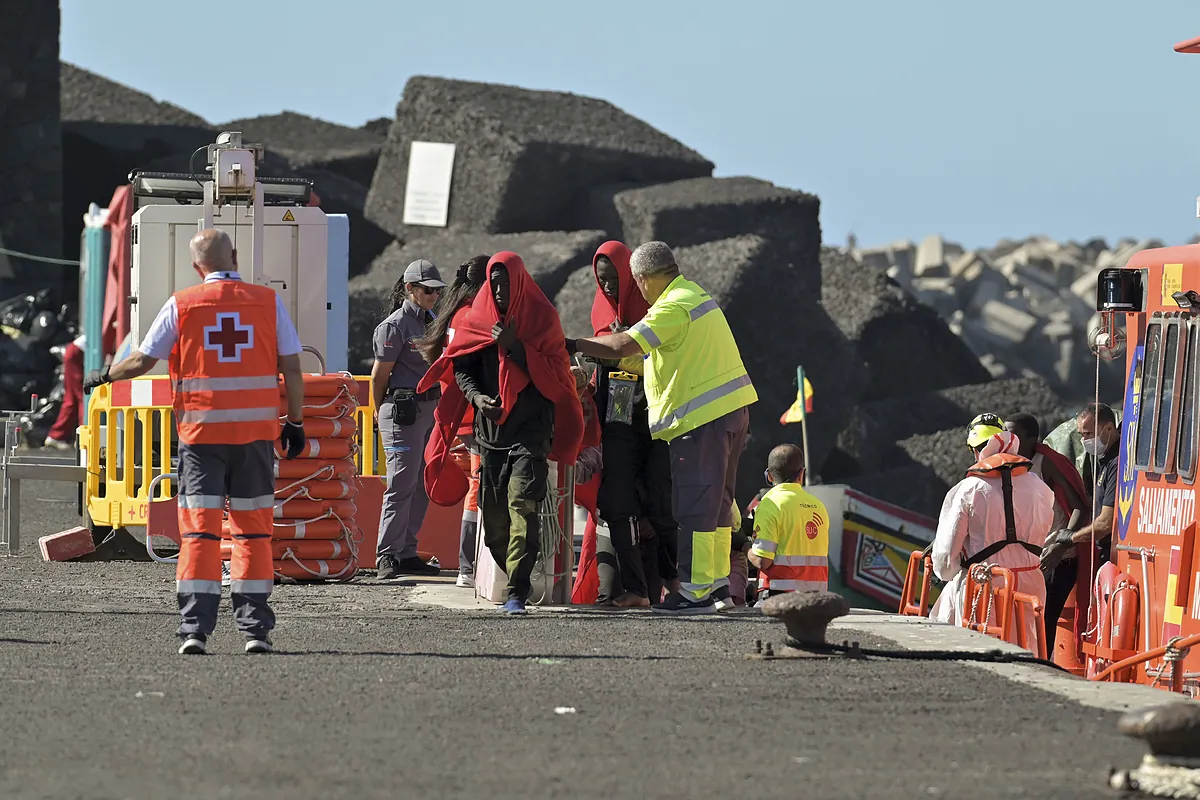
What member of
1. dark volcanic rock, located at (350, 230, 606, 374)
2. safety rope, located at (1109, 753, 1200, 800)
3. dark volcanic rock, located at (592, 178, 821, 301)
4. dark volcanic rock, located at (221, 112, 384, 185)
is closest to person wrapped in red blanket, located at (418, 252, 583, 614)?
safety rope, located at (1109, 753, 1200, 800)

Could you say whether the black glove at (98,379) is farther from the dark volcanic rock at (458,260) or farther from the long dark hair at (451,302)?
the dark volcanic rock at (458,260)

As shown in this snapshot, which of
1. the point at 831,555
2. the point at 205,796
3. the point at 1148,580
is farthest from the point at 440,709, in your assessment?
the point at 831,555

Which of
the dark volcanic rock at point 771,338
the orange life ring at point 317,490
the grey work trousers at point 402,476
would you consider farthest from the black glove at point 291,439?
the dark volcanic rock at point 771,338

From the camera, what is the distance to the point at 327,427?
12.9m

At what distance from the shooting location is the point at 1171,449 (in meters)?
10.7

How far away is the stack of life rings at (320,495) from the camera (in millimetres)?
12734

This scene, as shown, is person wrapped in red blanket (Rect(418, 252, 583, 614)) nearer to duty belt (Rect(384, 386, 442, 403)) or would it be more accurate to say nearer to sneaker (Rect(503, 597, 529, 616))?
sneaker (Rect(503, 597, 529, 616))

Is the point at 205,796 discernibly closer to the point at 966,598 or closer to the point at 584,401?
the point at 584,401

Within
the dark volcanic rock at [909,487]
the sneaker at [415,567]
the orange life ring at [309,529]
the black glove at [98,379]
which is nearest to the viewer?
the black glove at [98,379]

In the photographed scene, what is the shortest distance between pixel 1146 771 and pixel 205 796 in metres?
2.70

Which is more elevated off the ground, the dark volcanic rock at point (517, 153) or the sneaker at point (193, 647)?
the dark volcanic rock at point (517, 153)

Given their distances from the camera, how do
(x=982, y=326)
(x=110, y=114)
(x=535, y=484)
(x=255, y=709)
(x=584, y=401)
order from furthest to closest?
1. (x=982, y=326)
2. (x=110, y=114)
3. (x=584, y=401)
4. (x=535, y=484)
5. (x=255, y=709)

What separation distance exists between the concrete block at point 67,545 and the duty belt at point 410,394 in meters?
2.84

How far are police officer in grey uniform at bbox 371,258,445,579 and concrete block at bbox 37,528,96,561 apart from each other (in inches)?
96.5
